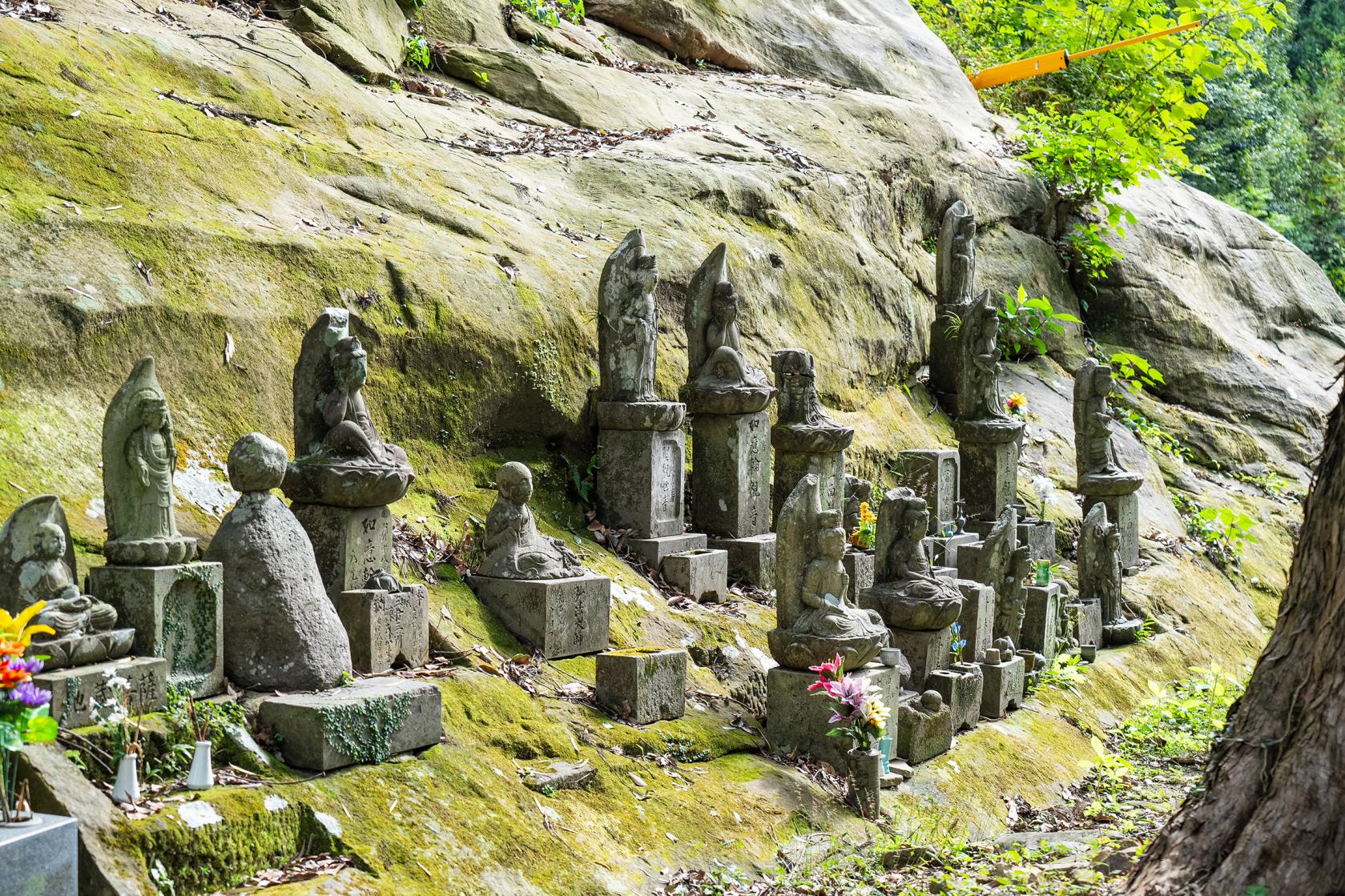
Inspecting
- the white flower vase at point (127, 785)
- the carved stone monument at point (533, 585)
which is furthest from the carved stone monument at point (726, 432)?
the white flower vase at point (127, 785)

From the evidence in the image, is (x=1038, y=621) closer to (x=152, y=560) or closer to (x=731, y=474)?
(x=731, y=474)

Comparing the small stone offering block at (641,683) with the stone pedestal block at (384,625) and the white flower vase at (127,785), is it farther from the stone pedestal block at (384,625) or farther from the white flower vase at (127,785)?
the white flower vase at (127,785)

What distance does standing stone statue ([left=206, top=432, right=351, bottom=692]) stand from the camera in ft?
20.9

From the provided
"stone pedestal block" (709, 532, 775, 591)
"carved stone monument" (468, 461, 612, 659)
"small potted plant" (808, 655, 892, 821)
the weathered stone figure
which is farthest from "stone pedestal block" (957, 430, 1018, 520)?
"carved stone monument" (468, 461, 612, 659)

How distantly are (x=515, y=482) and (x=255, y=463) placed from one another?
2156mm

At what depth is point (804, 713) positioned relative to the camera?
27.5ft

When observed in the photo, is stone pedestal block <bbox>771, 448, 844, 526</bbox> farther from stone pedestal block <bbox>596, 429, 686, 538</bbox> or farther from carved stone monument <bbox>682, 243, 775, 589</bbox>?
stone pedestal block <bbox>596, 429, 686, 538</bbox>

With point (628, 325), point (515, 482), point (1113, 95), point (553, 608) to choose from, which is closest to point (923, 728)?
point (553, 608)

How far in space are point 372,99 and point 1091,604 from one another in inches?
303

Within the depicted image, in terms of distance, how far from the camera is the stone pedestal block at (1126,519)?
544 inches

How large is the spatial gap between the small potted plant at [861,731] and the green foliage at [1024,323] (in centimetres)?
959

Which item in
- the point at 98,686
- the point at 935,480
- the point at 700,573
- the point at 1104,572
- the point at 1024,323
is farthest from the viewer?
the point at 1024,323

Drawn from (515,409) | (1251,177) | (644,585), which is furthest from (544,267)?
(1251,177)

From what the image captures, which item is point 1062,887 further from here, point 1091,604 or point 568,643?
point 1091,604
